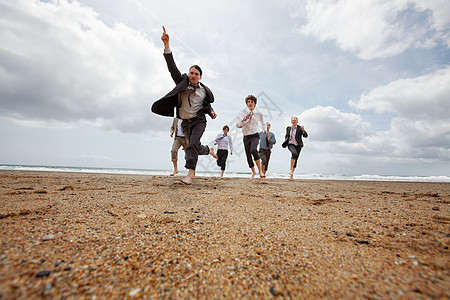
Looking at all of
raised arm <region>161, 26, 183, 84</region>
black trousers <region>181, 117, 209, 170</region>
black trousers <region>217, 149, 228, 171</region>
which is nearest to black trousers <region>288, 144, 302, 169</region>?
black trousers <region>217, 149, 228, 171</region>

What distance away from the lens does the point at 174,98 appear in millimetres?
3730

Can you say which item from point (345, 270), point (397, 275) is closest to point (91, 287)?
point (345, 270)

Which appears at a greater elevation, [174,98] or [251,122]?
[251,122]

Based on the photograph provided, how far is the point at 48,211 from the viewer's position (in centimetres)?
156

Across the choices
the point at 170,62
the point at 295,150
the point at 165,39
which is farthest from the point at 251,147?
the point at 165,39

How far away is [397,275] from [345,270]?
0.62 feet

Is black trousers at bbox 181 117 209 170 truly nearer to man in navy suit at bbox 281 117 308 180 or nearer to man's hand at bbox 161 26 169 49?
man's hand at bbox 161 26 169 49

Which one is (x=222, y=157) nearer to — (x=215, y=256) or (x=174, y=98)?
(x=174, y=98)

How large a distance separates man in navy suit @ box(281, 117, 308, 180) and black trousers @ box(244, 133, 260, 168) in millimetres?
1768

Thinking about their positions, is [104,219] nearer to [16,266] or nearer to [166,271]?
[16,266]

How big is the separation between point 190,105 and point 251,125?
2.69 meters

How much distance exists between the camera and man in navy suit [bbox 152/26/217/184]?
3.61 metres

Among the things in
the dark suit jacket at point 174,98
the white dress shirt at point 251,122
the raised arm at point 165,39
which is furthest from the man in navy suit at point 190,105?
the white dress shirt at point 251,122

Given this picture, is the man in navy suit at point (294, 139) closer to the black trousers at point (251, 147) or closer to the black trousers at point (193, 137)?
the black trousers at point (251, 147)
